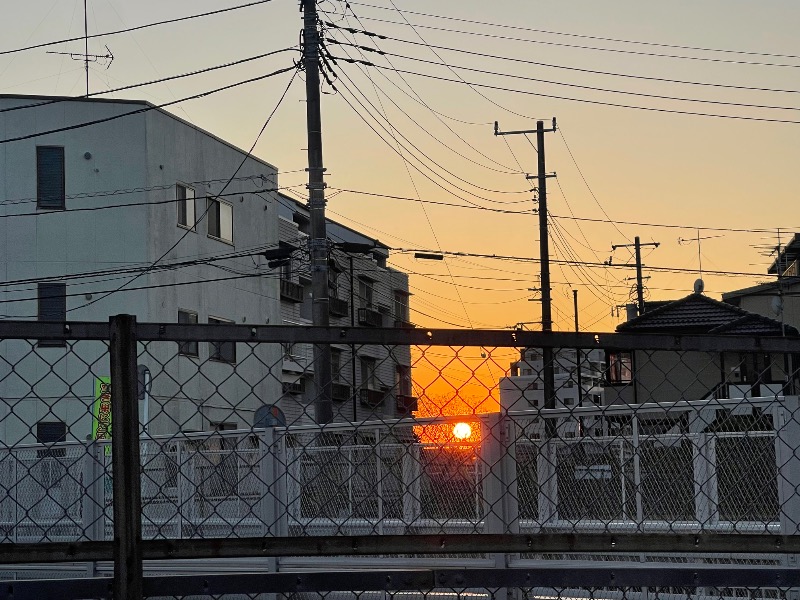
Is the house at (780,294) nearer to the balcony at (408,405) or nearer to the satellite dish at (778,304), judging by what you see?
the satellite dish at (778,304)

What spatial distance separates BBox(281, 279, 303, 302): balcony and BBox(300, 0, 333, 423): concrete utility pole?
20.6 metres

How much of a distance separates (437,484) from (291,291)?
32789 mm

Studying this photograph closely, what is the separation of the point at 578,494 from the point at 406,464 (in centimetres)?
160

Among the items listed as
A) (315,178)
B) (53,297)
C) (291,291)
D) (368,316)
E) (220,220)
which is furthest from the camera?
(368,316)

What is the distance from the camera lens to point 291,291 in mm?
43312

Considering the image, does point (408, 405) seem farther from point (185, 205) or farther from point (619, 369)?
point (185, 205)

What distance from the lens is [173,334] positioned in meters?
3.66

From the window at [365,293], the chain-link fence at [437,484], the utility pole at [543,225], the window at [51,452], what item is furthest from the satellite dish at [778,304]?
the chain-link fence at [437,484]

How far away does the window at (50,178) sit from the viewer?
31.1 meters

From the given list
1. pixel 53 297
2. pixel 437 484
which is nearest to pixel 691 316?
pixel 53 297

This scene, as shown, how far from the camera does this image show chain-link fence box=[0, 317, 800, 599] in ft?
11.9

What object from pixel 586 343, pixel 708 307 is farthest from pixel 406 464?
pixel 708 307

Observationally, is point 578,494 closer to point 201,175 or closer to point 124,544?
point 124,544

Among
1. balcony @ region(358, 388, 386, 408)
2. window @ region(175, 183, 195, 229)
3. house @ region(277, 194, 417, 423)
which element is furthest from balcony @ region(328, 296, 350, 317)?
window @ region(175, 183, 195, 229)
